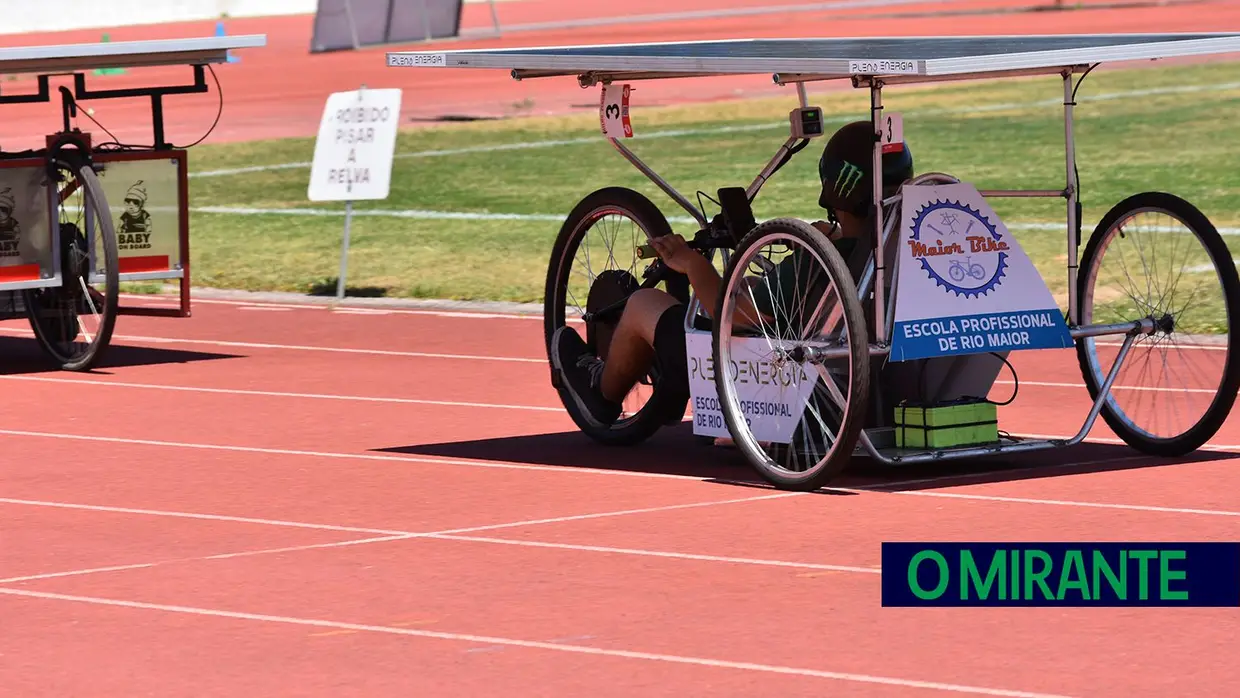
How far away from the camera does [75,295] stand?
14.0 meters

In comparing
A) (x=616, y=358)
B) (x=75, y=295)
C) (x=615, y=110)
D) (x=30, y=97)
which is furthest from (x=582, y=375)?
(x=30, y=97)

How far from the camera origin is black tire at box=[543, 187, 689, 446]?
10.5 meters

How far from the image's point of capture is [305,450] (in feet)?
35.4

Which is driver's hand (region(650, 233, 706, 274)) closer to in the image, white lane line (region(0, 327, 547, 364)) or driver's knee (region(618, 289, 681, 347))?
driver's knee (region(618, 289, 681, 347))

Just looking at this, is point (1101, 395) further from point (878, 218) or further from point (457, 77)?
point (457, 77)

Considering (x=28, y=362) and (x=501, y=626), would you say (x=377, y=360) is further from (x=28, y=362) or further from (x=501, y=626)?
(x=501, y=626)

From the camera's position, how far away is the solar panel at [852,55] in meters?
8.80

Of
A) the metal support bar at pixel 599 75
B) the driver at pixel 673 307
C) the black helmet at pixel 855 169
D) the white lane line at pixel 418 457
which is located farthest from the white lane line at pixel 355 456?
the metal support bar at pixel 599 75

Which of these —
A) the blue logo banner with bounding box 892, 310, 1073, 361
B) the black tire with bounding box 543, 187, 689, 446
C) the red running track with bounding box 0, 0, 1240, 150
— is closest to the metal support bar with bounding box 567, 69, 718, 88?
the black tire with bounding box 543, 187, 689, 446

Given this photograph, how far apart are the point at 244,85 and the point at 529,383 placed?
3182cm

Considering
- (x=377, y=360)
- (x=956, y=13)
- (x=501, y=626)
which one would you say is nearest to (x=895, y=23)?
(x=956, y=13)

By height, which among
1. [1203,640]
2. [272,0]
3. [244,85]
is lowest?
[1203,640]

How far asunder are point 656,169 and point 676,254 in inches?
592

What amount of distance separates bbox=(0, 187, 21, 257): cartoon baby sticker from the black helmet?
573cm
